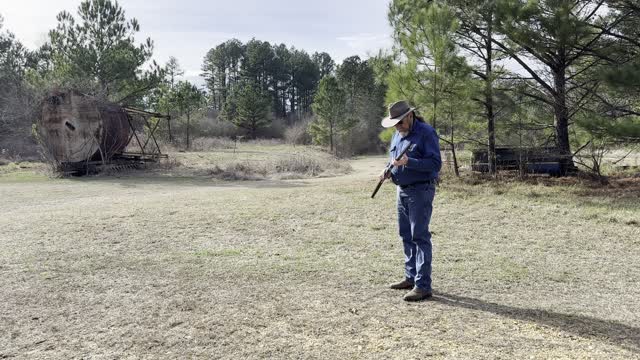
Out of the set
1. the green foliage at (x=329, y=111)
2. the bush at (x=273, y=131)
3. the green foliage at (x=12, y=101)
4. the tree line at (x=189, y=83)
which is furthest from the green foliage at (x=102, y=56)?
the bush at (x=273, y=131)

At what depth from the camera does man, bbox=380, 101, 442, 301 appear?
4156 millimetres

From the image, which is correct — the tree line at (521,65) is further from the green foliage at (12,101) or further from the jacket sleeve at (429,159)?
the green foliage at (12,101)

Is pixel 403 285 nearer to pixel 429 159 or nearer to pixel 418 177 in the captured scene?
pixel 418 177

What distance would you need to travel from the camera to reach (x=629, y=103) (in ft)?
35.0

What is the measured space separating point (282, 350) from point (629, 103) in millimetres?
10407

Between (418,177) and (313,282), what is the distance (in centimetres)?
155

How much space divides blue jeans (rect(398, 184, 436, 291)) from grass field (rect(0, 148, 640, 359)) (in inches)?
10.6

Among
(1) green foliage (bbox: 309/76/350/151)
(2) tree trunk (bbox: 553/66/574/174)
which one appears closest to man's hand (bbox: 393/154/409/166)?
(2) tree trunk (bbox: 553/66/574/174)

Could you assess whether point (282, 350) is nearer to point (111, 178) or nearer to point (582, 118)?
point (582, 118)

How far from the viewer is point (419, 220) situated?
165 inches

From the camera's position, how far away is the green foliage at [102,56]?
22.3 meters

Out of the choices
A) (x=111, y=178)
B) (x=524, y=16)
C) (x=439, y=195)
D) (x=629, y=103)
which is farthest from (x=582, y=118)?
(x=111, y=178)

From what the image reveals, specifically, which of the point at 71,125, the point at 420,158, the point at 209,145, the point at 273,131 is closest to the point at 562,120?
the point at 420,158

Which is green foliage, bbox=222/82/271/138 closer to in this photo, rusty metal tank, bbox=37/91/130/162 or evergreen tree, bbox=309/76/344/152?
evergreen tree, bbox=309/76/344/152
